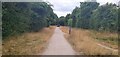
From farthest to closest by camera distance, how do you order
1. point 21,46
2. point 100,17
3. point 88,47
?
1. point 100,17
2. point 21,46
3. point 88,47

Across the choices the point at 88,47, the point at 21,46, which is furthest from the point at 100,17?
the point at 21,46

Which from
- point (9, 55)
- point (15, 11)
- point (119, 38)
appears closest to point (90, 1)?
point (119, 38)

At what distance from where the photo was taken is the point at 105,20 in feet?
133

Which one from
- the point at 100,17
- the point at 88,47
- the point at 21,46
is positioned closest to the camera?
the point at 88,47

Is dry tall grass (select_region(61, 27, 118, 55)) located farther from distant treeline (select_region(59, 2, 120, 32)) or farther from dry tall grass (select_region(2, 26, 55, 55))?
distant treeline (select_region(59, 2, 120, 32))

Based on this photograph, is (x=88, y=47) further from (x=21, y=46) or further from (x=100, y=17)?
(x=100, y=17)

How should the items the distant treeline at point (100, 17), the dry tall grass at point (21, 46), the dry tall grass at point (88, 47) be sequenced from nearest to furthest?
the dry tall grass at point (21, 46), the dry tall grass at point (88, 47), the distant treeline at point (100, 17)

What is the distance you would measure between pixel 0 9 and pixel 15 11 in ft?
15.9

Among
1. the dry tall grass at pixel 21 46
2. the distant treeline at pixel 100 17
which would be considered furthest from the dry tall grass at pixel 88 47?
the distant treeline at pixel 100 17

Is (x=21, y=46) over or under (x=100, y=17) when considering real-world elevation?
under

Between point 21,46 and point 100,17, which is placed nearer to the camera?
point 21,46

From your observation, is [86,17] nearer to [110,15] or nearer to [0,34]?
[110,15]

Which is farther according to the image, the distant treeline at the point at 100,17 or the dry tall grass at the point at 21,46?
the distant treeline at the point at 100,17

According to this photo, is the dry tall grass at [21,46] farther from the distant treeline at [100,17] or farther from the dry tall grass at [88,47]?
the distant treeline at [100,17]
